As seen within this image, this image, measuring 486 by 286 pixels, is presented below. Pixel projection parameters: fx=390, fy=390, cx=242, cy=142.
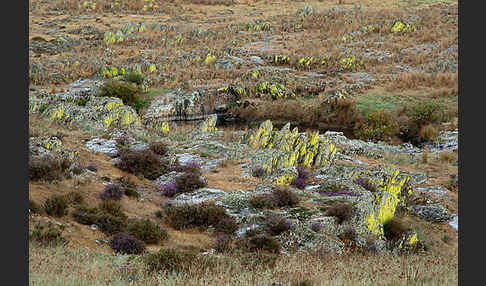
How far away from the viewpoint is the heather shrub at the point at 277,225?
1172 centimetres

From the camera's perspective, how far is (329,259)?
9.89 meters

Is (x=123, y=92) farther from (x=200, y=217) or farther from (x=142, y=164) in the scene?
(x=200, y=217)

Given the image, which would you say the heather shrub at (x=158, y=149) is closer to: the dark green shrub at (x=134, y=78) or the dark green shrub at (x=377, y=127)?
the dark green shrub at (x=377, y=127)

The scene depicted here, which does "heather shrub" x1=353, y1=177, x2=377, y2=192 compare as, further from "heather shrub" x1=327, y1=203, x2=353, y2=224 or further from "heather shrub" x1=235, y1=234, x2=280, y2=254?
"heather shrub" x1=235, y1=234, x2=280, y2=254

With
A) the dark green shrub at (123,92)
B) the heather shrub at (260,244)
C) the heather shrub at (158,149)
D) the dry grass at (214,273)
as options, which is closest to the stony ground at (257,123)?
the dry grass at (214,273)

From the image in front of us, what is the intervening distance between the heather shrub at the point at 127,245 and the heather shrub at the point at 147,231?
1.97ft

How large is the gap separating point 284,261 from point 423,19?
58.9 meters

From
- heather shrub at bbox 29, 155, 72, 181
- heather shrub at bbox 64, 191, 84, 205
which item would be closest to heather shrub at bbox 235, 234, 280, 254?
heather shrub at bbox 64, 191, 84, 205

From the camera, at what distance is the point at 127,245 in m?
9.83

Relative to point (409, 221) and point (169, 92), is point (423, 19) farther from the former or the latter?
point (409, 221)

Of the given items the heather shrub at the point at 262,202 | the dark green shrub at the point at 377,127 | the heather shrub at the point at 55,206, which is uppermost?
the heather shrub at the point at 55,206

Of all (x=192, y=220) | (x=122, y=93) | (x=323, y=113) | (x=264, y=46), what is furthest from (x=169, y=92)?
(x=192, y=220)

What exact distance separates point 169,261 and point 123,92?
27.7m

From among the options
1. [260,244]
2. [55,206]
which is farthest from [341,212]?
[55,206]
